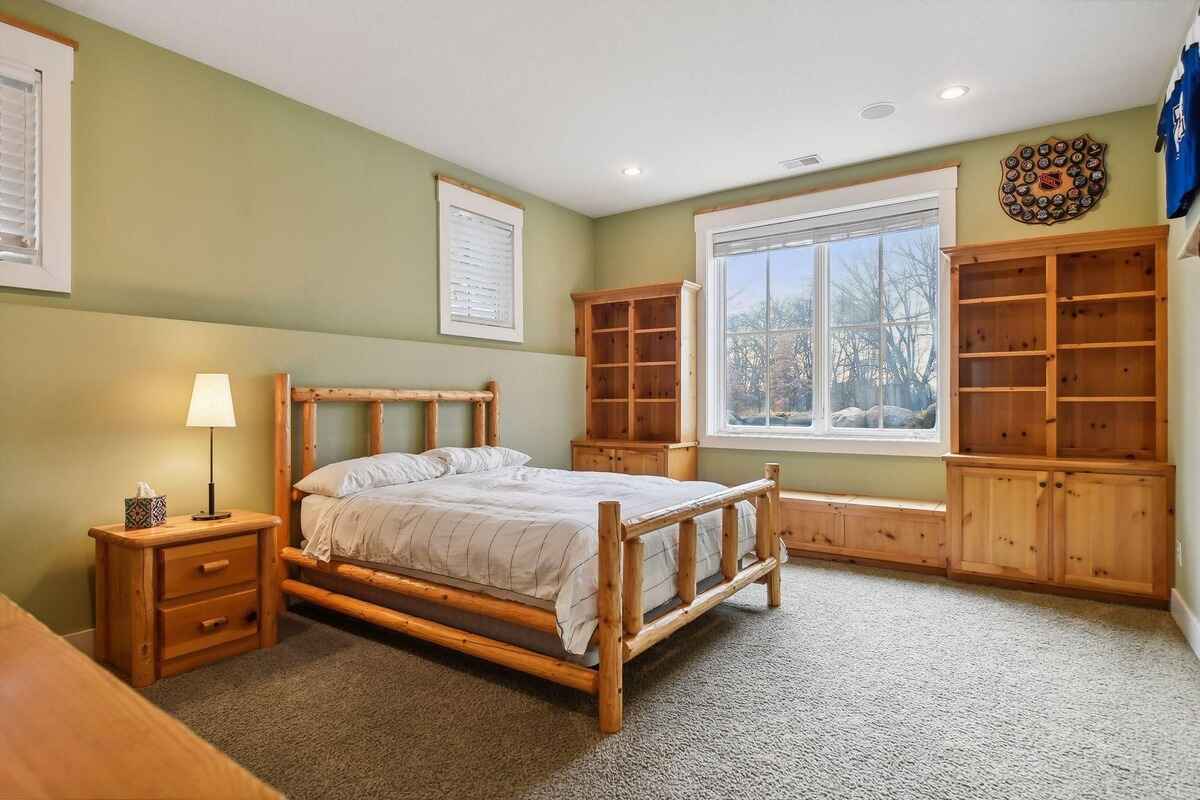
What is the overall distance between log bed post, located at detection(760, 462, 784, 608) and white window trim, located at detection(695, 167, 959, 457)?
63.7 inches

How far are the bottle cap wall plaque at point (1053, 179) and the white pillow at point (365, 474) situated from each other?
4116 millimetres

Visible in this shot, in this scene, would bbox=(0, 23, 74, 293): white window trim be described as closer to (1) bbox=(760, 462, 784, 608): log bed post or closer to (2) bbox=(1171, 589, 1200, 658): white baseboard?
(1) bbox=(760, 462, 784, 608): log bed post

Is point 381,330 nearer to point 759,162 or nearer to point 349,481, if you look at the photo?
point 349,481

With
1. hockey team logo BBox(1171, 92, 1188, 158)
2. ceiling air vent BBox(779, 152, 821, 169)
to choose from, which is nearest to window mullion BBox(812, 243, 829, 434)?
ceiling air vent BBox(779, 152, 821, 169)

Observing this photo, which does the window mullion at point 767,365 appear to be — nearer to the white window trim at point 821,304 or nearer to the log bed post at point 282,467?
the white window trim at point 821,304

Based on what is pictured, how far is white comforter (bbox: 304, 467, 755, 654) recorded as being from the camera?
92.7 inches

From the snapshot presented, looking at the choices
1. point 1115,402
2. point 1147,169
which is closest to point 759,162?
point 1147,169

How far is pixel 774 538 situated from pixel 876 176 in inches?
114

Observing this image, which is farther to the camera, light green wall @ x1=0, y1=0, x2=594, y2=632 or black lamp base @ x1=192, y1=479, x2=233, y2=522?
black lamp base @ x1=192, y1=479, x2=233, y2=522

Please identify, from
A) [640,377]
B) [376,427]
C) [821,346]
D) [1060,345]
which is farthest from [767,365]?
[376,427]

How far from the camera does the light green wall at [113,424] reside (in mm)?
A: 2646

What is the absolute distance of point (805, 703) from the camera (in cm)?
243

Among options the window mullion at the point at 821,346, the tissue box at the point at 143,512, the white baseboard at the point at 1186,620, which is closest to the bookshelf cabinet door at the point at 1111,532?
the white baseboard at the point at 1186,620

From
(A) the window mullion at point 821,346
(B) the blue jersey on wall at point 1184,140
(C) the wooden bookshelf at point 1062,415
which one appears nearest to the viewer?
(B) the blue jersey on wall at point 1184,140
